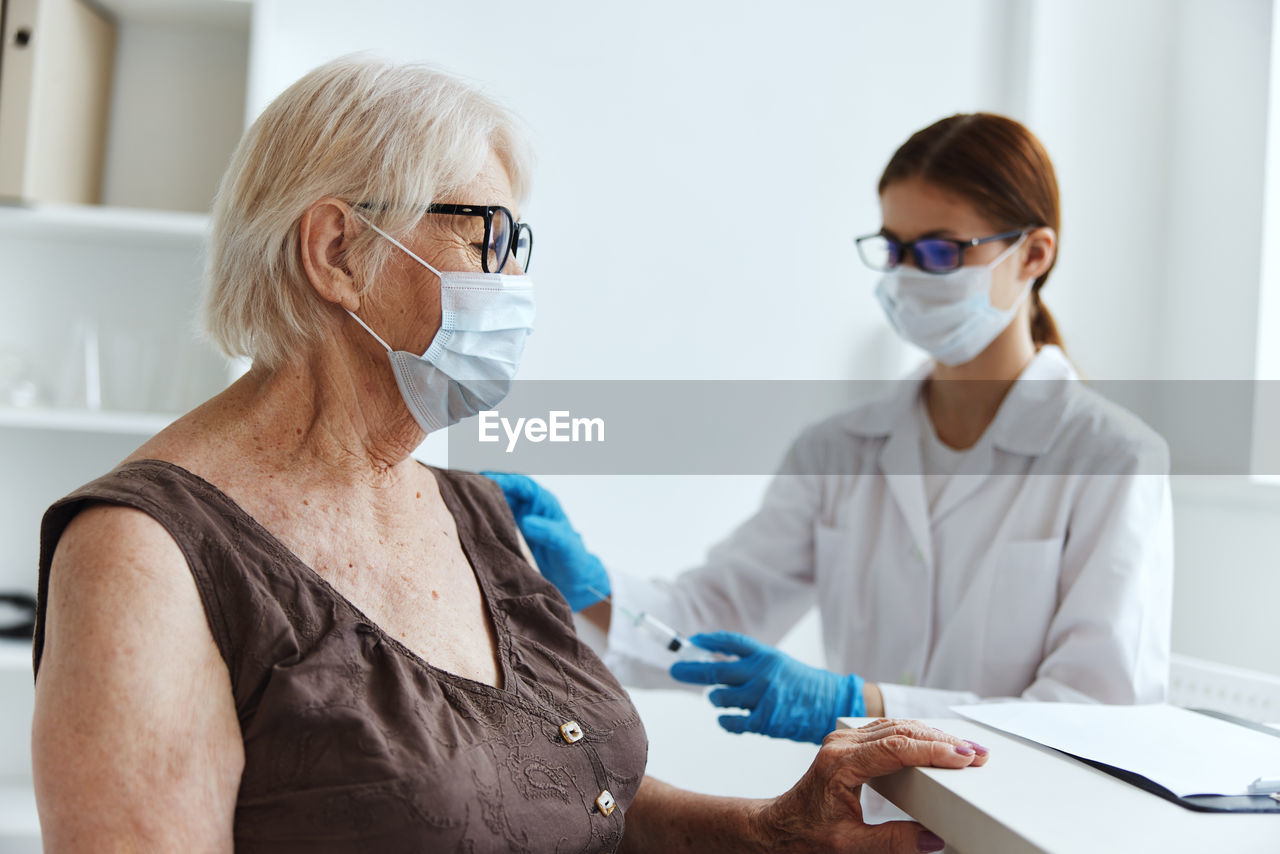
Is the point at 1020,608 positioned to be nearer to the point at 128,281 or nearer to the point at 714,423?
the point at 714,423

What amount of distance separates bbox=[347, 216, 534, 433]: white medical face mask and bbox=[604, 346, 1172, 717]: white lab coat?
0.66m

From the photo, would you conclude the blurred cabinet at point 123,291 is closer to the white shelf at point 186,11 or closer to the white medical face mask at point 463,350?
the white shelf at point 186,11

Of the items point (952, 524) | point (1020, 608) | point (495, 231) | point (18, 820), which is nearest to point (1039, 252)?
point (952, 524)

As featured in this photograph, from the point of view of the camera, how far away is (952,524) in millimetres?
1660

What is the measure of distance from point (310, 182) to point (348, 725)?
516 millimetres

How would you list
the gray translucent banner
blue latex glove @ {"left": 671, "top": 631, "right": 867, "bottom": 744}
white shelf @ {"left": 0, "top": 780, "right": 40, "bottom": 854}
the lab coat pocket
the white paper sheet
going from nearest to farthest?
the white paper sheet < blue latex glove @ {"left": 671, "top": 631, "right": 867, "bottom": 744} < the lab coat pocket < white shelf @ {"left": 0, "top": 780, "right": 40, "bottom": 854} < the gray translucent banner

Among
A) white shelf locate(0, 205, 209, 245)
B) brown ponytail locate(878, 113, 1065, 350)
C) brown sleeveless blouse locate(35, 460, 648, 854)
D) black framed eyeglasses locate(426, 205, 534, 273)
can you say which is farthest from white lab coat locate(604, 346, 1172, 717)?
white shelf locate(0, 205, 209, 245)

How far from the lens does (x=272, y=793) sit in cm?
80

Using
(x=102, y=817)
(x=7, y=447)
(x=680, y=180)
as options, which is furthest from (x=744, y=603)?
(x=7, y=447)

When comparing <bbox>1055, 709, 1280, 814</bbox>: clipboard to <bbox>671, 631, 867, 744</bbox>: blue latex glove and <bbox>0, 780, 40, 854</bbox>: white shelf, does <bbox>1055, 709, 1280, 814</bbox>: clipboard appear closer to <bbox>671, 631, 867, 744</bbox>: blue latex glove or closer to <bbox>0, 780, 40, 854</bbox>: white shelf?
<bbox>671, 631, 867, 744</bbox>: blue latex glove

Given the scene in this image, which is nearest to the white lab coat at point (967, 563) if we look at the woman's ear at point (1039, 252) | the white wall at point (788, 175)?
the woman's ear at point (1039, 252)

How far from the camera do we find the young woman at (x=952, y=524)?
1.45 meters

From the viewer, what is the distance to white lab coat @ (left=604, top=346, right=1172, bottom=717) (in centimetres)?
145

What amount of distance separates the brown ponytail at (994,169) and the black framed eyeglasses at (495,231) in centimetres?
82
